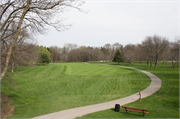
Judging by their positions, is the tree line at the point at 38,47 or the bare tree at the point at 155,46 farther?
the bare tree at the point at 155,46

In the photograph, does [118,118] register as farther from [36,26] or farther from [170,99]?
[36,26]

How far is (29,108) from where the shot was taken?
482 inches

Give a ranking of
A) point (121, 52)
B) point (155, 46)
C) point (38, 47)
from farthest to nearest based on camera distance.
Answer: point (121, 52)
point (38, 47)
point (155, 46)

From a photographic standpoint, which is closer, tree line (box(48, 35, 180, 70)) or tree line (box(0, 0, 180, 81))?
tree line (box(0, 0, 180, 81))

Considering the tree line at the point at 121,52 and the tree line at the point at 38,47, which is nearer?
the tree line at the point at 38,47

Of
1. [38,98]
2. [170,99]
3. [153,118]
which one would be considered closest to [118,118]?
[153,118]

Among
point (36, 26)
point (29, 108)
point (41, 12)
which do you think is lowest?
point (29, 108)

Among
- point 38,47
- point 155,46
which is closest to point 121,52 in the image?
point 155,46

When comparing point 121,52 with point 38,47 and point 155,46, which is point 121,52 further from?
point 38,47

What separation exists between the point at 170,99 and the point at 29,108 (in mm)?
13862

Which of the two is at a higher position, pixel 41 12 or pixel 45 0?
pixel 45 0

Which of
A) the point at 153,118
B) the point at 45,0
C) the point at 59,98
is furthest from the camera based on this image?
the point at 59,98

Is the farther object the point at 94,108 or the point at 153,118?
the point at 94,108

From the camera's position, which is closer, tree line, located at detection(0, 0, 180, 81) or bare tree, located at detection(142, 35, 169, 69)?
tree line, located at detection(0, 0, 180, 81)
